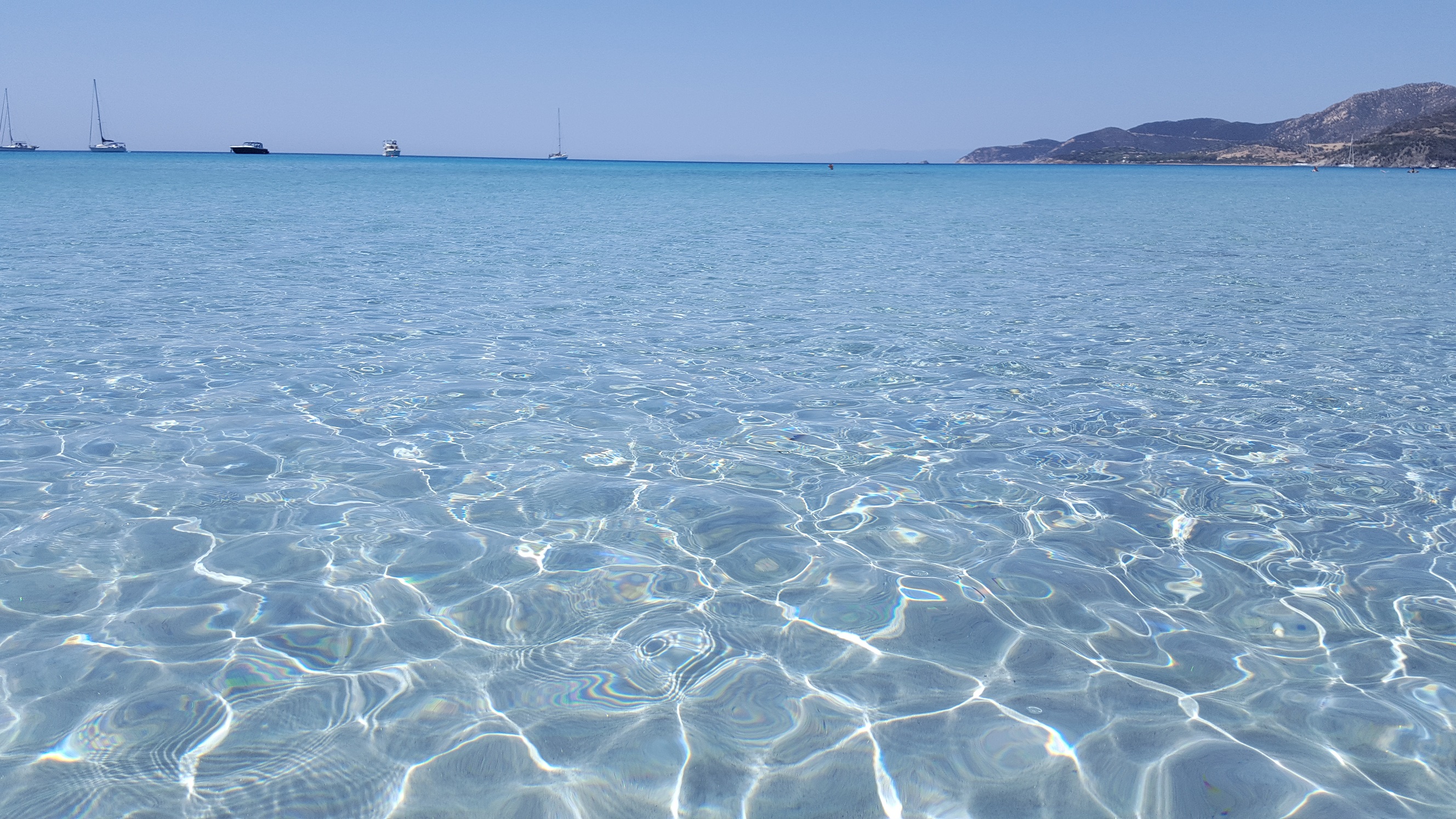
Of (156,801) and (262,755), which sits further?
(262,755)

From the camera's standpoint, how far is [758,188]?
2672 inches

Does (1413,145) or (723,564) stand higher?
(1413,145)

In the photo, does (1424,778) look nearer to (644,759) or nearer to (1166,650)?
(1166,650)

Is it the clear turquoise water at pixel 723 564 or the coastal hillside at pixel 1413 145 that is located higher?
the coastal hillside at pixel 1413 145

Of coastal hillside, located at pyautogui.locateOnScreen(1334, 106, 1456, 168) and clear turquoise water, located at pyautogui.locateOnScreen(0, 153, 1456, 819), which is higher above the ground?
coastal hillside, located at pyautogui.locateOnScreen(1334, 106, 1456, 168)

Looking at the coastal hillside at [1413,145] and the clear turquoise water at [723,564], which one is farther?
the coastal hillside at [1413,145]

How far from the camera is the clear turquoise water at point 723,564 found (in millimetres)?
3551

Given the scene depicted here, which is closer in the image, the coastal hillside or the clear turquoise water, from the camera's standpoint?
the clear turquoise water

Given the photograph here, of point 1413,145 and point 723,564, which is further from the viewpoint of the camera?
point 1413,145

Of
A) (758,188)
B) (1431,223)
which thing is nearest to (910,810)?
(1431,223)

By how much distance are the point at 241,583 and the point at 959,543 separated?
14.0ft

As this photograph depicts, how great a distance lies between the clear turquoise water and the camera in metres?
3.55

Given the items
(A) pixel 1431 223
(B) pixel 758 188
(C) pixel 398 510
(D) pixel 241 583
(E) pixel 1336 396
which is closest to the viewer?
(D) pixel 241 583

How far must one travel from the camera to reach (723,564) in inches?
209
